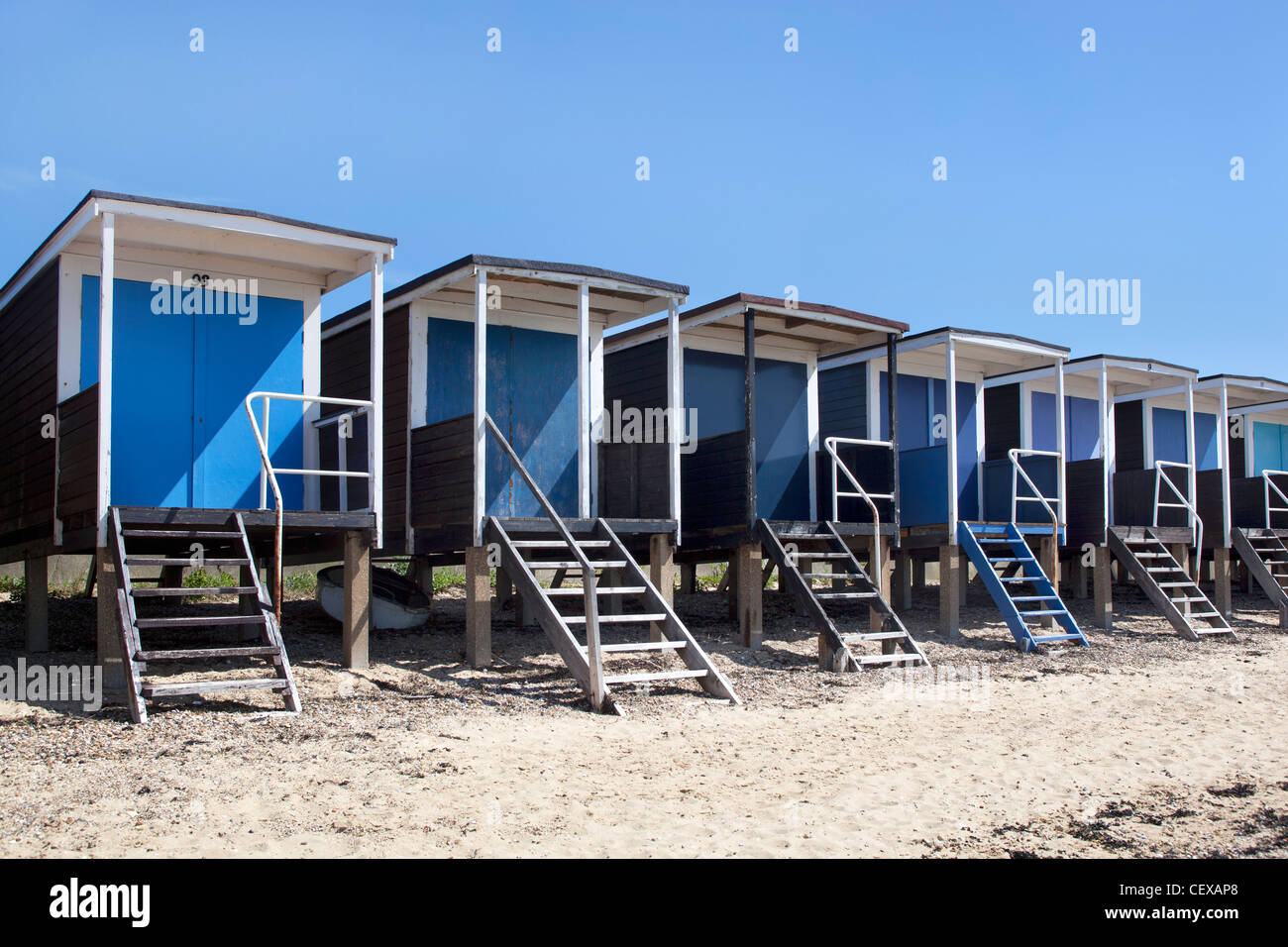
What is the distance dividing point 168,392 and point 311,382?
4.20 ft

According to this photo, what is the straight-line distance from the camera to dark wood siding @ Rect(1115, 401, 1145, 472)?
1923cm

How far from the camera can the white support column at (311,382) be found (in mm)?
10883

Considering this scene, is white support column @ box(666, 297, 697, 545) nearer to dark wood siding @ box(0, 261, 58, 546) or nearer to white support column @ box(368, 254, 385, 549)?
white support column @ box(368, 254, 385, 549)

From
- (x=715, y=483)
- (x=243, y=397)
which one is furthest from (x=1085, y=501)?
(x=243, y=397)

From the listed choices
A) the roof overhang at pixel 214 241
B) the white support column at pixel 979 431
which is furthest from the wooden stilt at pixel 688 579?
the roof overhang at pixel 214 241

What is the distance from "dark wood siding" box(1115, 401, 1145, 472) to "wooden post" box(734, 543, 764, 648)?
9.96 metres

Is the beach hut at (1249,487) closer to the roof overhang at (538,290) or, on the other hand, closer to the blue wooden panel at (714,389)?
the blue wooden panel at (714,389)

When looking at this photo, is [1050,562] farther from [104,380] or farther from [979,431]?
[104,380]

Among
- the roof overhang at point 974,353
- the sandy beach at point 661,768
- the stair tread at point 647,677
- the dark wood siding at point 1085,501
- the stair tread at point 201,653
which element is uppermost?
the roof overhang at point 974,353

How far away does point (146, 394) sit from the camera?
32.9 feet

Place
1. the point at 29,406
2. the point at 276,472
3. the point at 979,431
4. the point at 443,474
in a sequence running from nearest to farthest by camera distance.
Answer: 1. the point at 276,472
2. the point at 29,406
3. the point at 443,474
4. the point at 979,431

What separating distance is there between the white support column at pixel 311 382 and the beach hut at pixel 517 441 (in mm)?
281

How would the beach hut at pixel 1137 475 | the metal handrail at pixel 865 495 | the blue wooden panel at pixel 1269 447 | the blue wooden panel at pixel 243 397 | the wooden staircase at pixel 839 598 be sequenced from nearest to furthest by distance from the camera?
the blue wooden panel at pixel 243 397 → the wooden staircase at pixel 839 598 → the metal handrail at pixel 865 495 → the beach hut at pixel 1137 475 → the blue wooden panel at pixel 1269 447

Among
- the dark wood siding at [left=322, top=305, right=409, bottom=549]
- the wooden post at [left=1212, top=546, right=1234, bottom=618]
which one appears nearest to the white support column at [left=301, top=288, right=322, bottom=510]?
the dark wood siding at [left=322, top=305, right=409, bottom=549]
